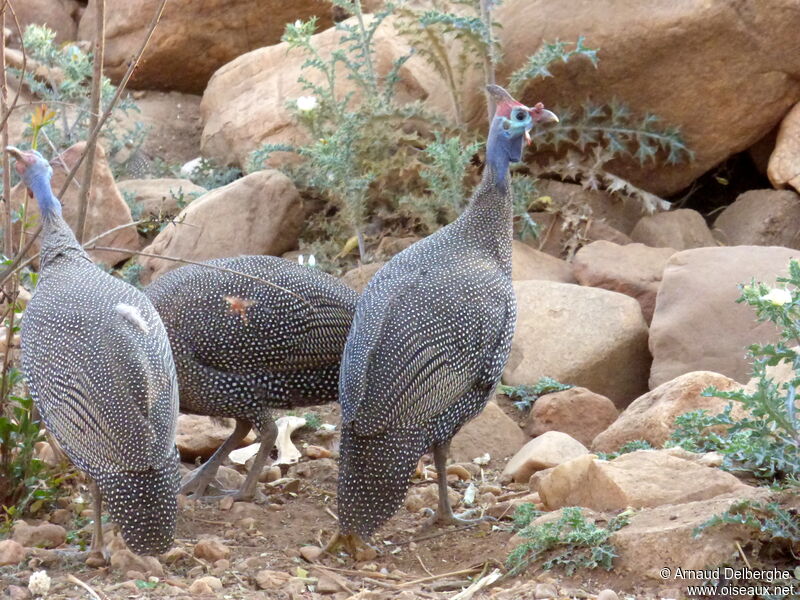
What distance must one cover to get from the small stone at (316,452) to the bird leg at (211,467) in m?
0.45

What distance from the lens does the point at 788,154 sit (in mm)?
7062

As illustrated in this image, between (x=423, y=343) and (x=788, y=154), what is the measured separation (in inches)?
150

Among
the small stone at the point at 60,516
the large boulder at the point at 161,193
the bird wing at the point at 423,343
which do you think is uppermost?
the bird wing at the point at 423,343

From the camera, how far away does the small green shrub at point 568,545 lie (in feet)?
12.1

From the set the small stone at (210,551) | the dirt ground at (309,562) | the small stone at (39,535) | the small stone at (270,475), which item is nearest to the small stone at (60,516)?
the dirt ground at (309,562)

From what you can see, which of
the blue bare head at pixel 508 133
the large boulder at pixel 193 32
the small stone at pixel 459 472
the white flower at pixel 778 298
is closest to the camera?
the white flower at pixel 778 298

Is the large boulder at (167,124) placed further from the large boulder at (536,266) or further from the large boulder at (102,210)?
the large boulder at (536,266)

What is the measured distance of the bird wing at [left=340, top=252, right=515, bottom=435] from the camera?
409 cm

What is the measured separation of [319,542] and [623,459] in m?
1.19

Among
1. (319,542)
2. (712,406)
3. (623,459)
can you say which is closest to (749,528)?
(623,459)

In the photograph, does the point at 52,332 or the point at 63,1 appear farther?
the point at 63,1

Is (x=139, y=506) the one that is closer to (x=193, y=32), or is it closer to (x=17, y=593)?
(x=17, y=593)

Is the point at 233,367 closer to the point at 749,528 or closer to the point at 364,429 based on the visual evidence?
the point at 364,429

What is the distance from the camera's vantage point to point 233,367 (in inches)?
185
